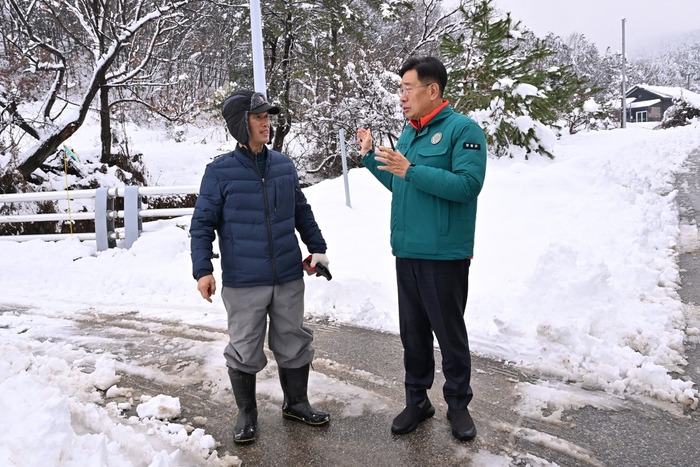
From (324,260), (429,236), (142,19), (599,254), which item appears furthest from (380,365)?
(142,19)

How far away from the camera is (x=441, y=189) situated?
268 cm

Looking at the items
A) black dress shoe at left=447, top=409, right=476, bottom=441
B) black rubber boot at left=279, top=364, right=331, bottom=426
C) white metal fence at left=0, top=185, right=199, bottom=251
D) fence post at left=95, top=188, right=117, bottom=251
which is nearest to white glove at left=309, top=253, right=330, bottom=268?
black rubber boot at left=279, top=364, right=331, bottom=426

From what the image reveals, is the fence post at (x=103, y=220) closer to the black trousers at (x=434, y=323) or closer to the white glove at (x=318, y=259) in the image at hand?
the white glove at (x=318, y=259)

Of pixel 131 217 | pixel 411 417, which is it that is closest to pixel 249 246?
pixel 411 417

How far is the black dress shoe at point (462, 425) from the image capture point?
292 cm

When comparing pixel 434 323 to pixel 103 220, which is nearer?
pixel 434 323

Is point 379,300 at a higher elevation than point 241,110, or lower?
lower

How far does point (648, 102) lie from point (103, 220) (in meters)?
71.1

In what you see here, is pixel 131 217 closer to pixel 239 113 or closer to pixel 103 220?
pixel 103 220

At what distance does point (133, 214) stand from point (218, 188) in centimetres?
513

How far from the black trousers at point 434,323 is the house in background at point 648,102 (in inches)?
2714

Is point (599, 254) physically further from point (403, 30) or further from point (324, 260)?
point (403, 30)

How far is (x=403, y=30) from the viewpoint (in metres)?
24.5

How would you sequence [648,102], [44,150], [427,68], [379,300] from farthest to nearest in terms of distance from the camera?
[648,102]
[44,150]
[379,300]
[427,68]
